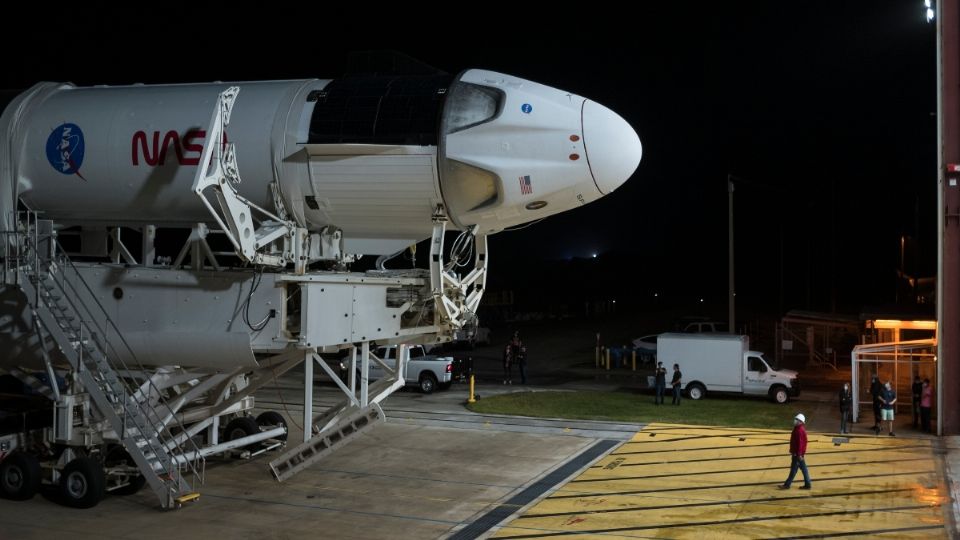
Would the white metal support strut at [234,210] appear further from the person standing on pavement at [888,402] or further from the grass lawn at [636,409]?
the person standing on pavement at [888,402]

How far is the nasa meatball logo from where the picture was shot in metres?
13.7

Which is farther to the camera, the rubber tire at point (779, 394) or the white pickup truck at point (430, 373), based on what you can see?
the white pickup truck at point (430, 373)

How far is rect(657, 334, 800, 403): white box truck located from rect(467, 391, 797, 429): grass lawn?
429 mm

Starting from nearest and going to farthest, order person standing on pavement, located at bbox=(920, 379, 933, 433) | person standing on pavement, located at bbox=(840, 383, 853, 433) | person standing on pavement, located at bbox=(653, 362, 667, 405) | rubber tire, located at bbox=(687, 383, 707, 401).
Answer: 1. person standing on pavement, located at bbox=(840, 383, 853, 433)
2. person standing on pavement, located at bbox=(920, 379, 933, 433)
3. person standing on pavement, located at bbox=(653, 362, 667, 405)
4. rubber tire, located at bbox=(687, 383, 707, 401)

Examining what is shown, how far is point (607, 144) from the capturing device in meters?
12.7

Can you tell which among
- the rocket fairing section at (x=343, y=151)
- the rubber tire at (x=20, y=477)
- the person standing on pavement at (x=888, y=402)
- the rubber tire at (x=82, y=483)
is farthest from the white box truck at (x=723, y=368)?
the rubber tire at (x=20, y=477)

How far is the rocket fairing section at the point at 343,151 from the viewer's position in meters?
12.7

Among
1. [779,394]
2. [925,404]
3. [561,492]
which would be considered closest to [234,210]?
[561,492]

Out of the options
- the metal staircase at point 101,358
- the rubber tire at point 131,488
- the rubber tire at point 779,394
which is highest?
the metal staircase at point 101,358

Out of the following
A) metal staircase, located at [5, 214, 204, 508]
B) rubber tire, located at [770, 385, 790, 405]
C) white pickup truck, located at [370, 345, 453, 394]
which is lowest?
rubber tire, located at [770, 385, 790, 405]

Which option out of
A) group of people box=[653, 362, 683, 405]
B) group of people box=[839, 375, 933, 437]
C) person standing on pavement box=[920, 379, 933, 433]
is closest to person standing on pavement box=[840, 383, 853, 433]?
group of people box=[839, 375, 933, 437]

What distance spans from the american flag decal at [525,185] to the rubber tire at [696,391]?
1450 centimetres

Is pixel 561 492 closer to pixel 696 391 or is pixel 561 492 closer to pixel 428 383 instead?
pixel 696 391

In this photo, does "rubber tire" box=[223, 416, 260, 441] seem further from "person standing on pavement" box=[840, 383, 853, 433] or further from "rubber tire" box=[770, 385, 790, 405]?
"rubber tire" box=[770, 385, 790, 405]
